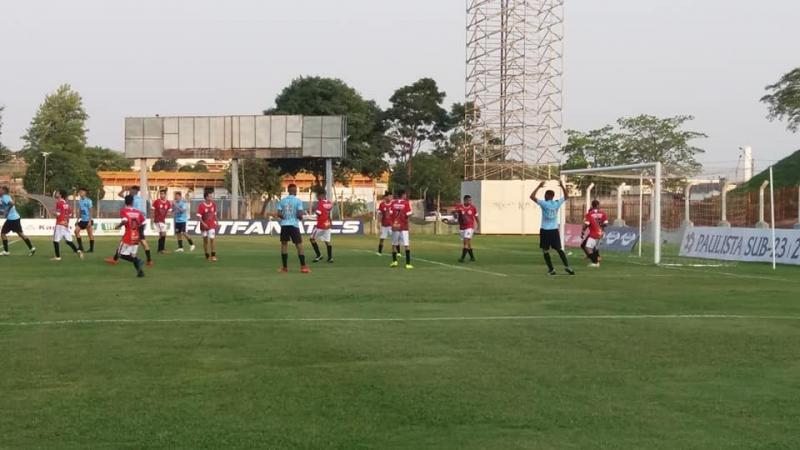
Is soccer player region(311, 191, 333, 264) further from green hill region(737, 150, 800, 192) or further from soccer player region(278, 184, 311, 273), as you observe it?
green hill region(737, 150, 800, 192)

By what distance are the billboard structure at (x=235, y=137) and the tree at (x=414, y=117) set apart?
1082 inches

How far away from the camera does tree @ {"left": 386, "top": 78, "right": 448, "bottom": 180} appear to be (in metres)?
86.6

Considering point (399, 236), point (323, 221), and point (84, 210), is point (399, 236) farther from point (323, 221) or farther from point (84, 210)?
point (84, 210)

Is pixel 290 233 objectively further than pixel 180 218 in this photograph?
No

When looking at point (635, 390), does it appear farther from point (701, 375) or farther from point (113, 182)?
point (113, 182)

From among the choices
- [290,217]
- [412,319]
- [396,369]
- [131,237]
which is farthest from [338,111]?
[396,369]

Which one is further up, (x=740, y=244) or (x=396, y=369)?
(x=740, y=244)

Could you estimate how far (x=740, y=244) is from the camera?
28.2 meters

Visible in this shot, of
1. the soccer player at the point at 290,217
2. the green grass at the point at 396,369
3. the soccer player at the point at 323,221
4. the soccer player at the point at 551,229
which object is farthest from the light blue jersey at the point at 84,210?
the soccer player at the point at 551,229

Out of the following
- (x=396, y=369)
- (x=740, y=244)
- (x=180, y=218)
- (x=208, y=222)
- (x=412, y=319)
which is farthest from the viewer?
(x=180, y=218)

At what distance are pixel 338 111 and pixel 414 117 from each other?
9.65 meters

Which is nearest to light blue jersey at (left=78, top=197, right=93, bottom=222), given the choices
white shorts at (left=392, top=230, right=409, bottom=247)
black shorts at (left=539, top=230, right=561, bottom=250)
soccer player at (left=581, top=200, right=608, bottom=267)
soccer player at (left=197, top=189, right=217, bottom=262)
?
soccer player at (left=197, top=189, right=217, bottom=262)

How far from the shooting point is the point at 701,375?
28.2 feet

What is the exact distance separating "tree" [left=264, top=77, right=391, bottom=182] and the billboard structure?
61.1 ft
